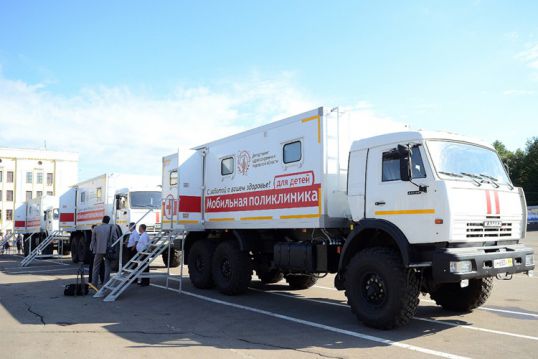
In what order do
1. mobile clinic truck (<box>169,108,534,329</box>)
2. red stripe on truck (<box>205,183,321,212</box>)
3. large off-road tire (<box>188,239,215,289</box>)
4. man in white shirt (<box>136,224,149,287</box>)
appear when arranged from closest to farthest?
mobile clinic truck (<box>169,108,534,329</box>)
red stripe on truck (<box>205,183,321,212</box>)
large off-road tire (<box>188,239,215,289</box>)
man in white shirt (<box>136,224,149,287</box>)

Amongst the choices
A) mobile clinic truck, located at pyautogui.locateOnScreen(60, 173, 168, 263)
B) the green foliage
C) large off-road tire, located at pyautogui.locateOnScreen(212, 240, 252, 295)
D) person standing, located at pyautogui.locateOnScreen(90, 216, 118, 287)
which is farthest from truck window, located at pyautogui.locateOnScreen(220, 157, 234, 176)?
the green foliage

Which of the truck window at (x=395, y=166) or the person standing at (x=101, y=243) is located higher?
the truck window at (x=395, y=166)

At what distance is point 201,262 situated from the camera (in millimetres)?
11602

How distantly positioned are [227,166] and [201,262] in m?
2.47

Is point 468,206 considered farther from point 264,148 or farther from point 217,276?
point 217,276

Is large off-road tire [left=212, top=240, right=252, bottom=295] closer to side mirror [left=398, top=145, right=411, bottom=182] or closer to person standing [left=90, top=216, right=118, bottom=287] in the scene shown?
person standing [left=90, top=216, right=118, bottom=287]

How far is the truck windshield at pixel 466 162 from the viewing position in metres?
6.87

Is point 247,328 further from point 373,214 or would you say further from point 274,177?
point 274,177

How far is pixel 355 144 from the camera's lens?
7.95 meters

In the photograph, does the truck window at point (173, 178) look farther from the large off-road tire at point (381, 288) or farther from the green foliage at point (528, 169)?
the green foliage at point (528, 169)

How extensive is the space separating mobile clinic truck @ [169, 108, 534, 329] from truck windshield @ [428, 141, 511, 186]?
0.02m

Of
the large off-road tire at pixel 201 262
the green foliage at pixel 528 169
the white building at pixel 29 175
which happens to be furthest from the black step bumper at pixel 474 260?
the white building at pixel 29 175

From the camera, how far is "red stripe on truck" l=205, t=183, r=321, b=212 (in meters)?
8.55

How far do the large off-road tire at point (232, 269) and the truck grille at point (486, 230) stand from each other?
16.6 ft
